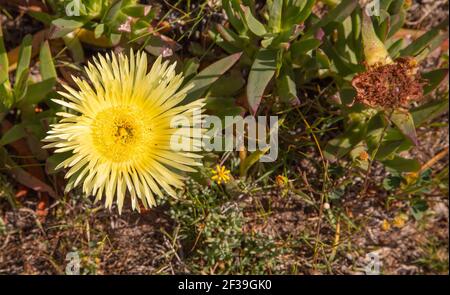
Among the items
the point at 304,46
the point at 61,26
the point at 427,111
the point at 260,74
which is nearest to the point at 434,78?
the point at 427,111

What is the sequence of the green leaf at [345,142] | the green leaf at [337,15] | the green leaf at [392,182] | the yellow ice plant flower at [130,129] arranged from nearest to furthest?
1. the yellow ice plant flower at [130,129]
2. the green leaf at [337,15]
3. the green leaf at [345,142]
4. the green leaf at [392,182]

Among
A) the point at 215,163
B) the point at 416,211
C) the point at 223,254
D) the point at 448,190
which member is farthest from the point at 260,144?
the point at 448,190

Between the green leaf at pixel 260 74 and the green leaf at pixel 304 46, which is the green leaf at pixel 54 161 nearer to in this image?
the green leaf at pixel 260 74

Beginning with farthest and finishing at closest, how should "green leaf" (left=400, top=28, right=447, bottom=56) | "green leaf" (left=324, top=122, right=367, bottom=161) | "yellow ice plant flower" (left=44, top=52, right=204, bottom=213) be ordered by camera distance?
1. "green leaf" (left=324, top=122, right=367, bottom=161)
2. "green leaf" (left=400, top=28, right=447, bottom=56)
3. "yellow ice plant flower" (left=44, top=52, right=204, bottom=213)

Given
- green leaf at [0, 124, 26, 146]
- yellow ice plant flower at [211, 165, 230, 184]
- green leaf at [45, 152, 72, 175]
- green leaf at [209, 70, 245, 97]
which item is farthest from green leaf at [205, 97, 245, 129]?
green leaf at [0, 124, 26, 146]

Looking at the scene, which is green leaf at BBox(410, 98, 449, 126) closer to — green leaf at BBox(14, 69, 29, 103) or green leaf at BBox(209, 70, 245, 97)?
green leaf at BBox(209, 70, 245, 97)

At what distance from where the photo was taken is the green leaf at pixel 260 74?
135cm

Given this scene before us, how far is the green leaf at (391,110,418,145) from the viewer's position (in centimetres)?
139

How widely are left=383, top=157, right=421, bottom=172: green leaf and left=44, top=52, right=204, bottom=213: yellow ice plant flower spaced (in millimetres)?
651

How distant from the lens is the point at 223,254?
162 cm

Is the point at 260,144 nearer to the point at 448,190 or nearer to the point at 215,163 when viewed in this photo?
the point at 215,163

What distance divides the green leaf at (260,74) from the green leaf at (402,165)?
1.74 ft

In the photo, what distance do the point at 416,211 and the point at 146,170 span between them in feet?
3.22

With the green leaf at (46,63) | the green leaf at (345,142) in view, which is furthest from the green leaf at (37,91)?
the green leaf at (345,142)
